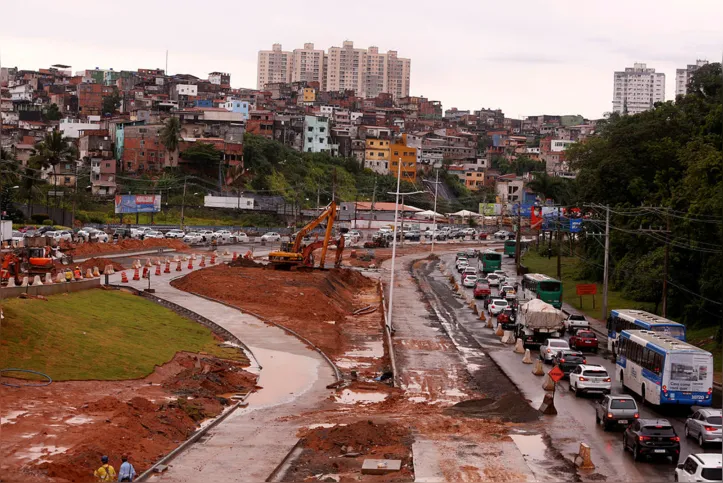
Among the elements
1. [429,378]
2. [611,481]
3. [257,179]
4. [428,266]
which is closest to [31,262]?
[429,378]

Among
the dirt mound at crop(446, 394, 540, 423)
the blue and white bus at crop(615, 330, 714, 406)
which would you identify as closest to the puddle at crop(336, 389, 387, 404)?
the dirt mound at crop(446, 394, 540, 423)

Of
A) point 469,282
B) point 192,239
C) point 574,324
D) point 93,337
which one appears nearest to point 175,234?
point 192,239

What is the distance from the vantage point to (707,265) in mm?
58094

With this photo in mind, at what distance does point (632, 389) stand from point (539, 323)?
1451cm

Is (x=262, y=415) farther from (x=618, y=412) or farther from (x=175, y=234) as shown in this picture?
(x=175, y=234)

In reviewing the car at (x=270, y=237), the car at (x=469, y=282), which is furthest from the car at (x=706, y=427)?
the car at (x=270, y=237)

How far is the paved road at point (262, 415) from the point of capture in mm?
26828

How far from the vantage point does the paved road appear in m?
26.8

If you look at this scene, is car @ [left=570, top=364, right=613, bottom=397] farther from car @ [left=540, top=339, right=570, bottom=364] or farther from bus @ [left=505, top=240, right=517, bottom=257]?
bus @ [left=505, top=240, right=517, bottom=257]

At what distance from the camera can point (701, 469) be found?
2325cm

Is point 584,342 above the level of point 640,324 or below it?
below

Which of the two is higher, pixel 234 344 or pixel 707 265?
pixel 707 265

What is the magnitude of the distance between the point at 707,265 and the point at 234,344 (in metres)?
26.7

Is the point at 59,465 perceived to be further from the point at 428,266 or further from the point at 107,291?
the point at 428,266
